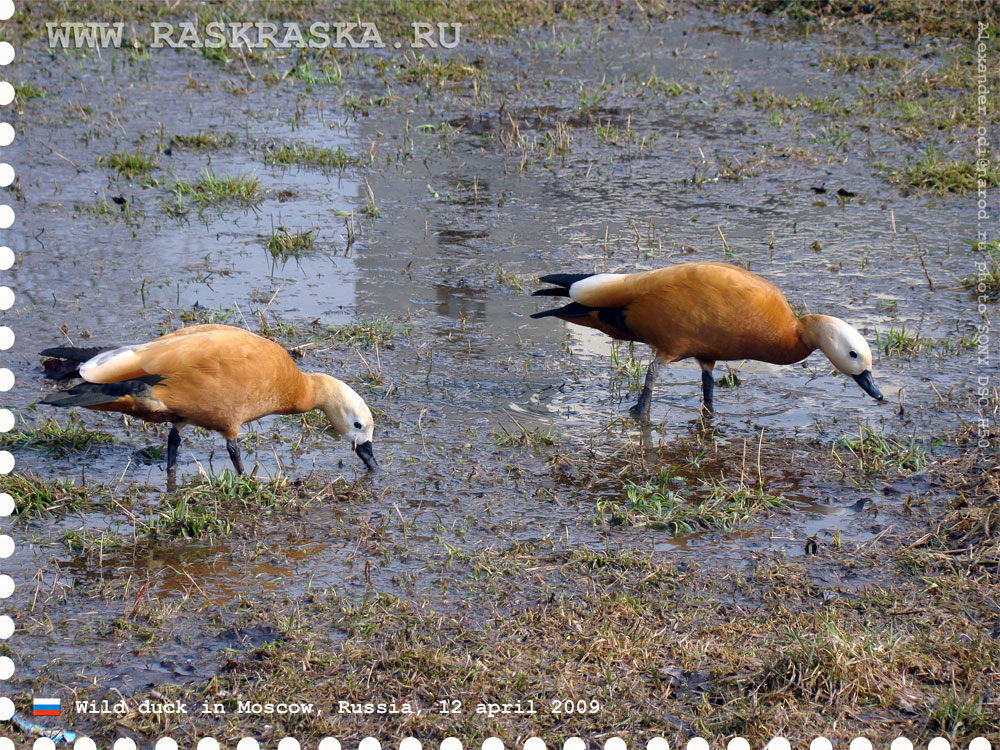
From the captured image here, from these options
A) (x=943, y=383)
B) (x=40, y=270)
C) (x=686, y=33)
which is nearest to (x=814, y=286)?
(x=943, y=383)

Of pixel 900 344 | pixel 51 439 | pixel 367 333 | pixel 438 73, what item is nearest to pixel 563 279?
pixel 367 333

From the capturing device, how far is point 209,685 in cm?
378

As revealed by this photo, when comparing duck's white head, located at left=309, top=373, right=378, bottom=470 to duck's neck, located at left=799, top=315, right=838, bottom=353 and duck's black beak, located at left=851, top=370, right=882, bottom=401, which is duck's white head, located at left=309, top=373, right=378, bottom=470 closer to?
duck's neck, located at left=799, top=315, right=838, bottom=353

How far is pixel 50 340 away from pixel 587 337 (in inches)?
128

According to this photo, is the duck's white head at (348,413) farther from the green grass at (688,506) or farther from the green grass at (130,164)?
the green grass at (130,164)

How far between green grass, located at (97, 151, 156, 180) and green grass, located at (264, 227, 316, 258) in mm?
1755

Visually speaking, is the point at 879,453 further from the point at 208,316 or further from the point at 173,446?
the point at 208,316

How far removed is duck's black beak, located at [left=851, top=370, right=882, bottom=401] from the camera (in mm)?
6055

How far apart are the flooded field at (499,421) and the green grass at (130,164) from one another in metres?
0.03

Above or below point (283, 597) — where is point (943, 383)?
above

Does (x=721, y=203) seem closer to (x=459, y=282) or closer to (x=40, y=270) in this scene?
(x=459, y=282)

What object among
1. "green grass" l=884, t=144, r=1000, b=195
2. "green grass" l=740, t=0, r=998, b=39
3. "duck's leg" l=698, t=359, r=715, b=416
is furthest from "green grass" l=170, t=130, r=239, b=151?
"green grass" l=740, t=0, r=998, b=39

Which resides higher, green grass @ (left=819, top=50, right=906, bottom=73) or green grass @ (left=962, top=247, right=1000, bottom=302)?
green grass @ (left=819, top=50, right=906, bottom=73)

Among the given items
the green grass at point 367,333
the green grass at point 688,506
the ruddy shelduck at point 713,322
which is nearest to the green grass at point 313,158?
the green grass at point 367,333
